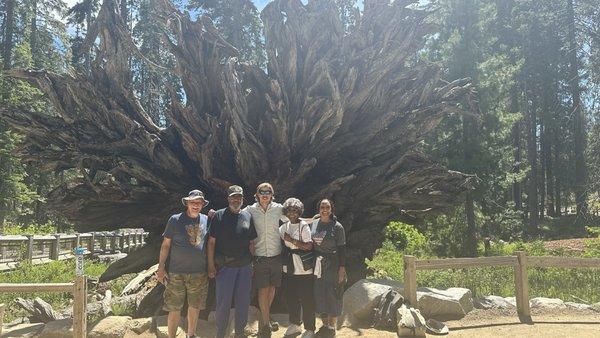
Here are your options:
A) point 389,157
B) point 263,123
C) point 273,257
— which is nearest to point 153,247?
point 263,123

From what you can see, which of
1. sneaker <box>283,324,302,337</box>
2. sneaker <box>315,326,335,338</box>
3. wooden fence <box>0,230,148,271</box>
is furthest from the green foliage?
sneaker <box>315,326,335,338</box>

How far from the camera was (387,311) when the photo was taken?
24.5ft

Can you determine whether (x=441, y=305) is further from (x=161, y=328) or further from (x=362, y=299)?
(x=161, y=328)

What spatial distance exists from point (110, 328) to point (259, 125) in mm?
4899

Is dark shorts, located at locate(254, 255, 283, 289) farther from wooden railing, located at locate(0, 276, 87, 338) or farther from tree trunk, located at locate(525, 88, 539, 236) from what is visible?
tree trunk, located at locate(525, 88, 539, 236)

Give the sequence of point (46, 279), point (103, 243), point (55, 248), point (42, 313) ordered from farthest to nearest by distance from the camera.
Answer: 1. point (103, 243)
2. point (55, 248)
3. point (46, 279)
4. point (42, 313)

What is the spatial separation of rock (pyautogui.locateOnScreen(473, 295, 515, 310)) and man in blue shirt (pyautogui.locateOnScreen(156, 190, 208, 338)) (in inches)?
208

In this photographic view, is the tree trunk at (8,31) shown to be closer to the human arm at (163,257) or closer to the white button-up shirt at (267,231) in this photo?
the human arm at (163,257)

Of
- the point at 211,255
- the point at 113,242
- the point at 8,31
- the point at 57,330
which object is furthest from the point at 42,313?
the point at 8,31

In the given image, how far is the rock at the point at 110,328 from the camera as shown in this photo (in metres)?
7.21

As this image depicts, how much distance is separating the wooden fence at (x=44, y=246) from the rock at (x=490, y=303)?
36.1 ft

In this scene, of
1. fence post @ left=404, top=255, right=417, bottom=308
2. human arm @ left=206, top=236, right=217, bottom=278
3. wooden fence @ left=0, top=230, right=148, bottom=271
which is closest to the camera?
human arm @ left=206, top=236, right=217, bottom=278

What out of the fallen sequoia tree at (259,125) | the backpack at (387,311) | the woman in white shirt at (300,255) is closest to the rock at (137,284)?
the fallen sequoia tree at (259,125)

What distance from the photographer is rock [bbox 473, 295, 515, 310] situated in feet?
27.9
